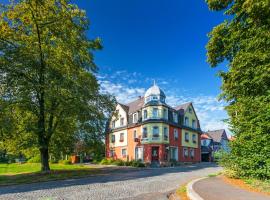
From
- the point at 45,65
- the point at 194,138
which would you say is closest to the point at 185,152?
the point at 194,138

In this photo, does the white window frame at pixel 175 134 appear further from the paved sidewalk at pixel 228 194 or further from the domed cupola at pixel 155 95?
the paved sidewalk at pixel 228 194

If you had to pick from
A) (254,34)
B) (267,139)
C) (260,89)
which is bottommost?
(267,139)

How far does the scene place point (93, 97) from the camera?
22.2m

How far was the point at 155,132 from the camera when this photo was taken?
40.0 m

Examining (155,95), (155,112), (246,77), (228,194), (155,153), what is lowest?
(228,194)

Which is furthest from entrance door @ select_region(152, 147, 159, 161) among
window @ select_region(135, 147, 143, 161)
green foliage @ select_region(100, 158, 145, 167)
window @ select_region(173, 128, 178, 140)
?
window @ select_region(173, 128, 178, 140)

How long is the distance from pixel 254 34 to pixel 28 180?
16.3 meters

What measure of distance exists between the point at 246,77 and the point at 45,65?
14.3m

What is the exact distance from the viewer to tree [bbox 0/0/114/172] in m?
19.1

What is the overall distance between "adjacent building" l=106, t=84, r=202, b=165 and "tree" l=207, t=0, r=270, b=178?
2293 centimetres

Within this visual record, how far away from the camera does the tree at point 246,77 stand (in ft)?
40.8

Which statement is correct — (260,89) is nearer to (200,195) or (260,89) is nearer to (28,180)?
(200,195)

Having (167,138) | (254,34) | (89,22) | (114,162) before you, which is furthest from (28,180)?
(167,138)

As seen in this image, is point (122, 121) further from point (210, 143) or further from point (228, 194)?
point (228, 194)
